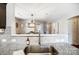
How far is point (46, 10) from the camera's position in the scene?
192 cm

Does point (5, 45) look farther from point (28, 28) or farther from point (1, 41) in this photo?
point (28, 28)

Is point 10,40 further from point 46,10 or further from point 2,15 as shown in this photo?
point 46,10

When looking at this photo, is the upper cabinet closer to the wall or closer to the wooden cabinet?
the wall

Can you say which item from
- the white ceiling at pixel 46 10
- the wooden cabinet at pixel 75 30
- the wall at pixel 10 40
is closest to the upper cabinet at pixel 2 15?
the wall at pixel 10 40

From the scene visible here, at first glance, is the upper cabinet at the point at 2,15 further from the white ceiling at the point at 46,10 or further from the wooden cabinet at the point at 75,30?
the wooden cabinet at the point at 75,30

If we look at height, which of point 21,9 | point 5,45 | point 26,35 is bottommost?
point 5,45

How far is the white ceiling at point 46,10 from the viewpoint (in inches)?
75.5

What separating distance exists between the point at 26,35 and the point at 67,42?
0.63 metres

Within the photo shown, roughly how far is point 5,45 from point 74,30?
1.07 metres

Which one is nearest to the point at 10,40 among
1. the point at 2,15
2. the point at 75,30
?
the point at 2,15

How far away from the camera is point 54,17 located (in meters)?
1.93

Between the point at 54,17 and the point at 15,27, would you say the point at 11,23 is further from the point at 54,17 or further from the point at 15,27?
the point at 54,17
